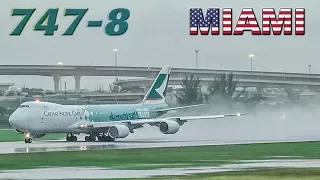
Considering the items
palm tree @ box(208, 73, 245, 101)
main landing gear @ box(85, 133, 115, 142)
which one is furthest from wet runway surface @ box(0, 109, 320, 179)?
palm tree @ box(208, 73, 245, 101)

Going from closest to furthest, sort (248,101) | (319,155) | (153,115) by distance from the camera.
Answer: (319,155) < (153,115) < (248,101)

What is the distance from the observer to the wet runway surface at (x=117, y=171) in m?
49.5

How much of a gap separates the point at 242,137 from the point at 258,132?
8500mm

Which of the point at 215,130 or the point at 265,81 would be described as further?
the point at 265,81

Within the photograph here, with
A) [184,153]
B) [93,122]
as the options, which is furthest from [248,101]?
[184,153]

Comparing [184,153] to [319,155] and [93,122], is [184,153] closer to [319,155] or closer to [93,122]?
[319,155]

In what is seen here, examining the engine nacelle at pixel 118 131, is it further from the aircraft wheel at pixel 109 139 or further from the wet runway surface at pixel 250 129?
the wet runway surface at pixel 250 129

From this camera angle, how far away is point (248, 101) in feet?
445

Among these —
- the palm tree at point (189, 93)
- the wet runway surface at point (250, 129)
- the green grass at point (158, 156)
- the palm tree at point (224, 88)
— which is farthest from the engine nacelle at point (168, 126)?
the palm tree at point (189, 93)

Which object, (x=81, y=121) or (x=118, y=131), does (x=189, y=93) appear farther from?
(x=118, y=131)

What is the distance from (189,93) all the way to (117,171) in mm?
102988

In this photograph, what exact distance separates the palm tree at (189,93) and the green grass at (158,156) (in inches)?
2763

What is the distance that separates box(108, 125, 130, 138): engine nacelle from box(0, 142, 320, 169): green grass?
16.8 m

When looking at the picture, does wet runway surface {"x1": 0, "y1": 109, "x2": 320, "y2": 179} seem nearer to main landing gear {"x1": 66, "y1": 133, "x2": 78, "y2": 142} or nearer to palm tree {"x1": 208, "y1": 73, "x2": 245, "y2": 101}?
main landing gear {"x1": 66, "y1": 133, "x2": 78, "y2": 142}
